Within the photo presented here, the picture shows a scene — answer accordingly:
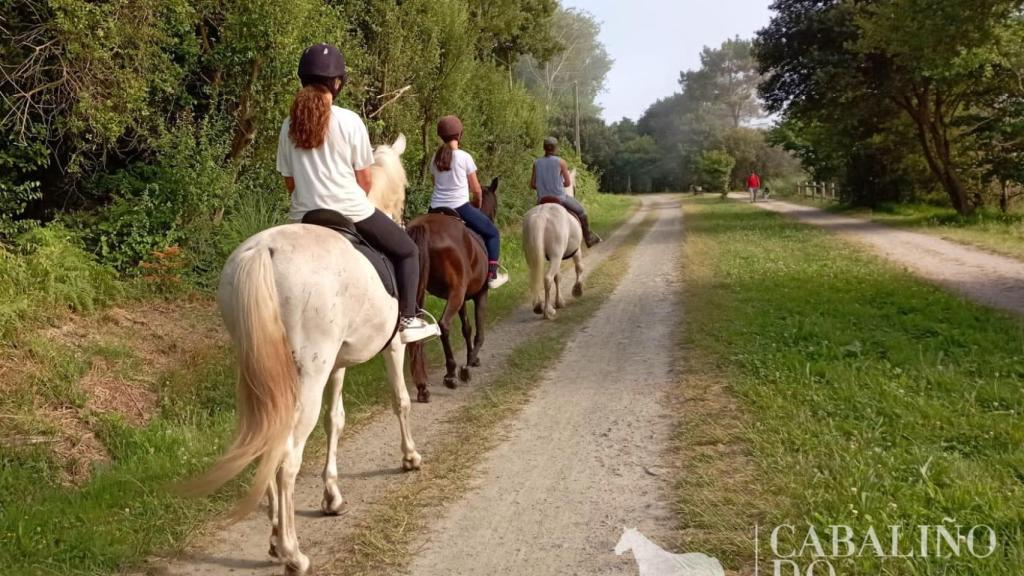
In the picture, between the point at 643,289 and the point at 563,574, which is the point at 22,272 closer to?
the point at 563,574

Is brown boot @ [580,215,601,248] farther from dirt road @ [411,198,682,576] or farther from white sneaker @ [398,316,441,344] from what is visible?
white sneaker @ [398,316,441,344]

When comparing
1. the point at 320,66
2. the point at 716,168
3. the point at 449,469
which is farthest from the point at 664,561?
the point at 716,168

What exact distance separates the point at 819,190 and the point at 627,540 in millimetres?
44819

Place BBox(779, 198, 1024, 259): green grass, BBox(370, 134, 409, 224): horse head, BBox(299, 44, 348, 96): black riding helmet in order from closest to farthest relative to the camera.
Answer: BBox(299, 44, 348, 96): black riding helmet, BBox(370, 134, 409, 224): horse head, BBox(779, 198, 1024, 259): green grass

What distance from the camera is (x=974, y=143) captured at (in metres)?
22.1

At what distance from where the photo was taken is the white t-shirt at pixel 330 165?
4227 millimetres

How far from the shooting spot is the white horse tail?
1063 cm

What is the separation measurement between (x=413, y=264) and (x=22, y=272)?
15.1ft

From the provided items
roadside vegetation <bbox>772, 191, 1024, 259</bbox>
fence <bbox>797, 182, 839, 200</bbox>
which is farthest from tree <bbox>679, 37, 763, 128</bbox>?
roadside vegetation <bbox>772, 191, 1024, 259</bbox>

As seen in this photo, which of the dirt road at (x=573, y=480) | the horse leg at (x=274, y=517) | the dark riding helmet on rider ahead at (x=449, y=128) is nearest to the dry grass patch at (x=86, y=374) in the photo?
the horse leg at (x=274, y=517)

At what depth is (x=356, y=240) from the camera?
445cm

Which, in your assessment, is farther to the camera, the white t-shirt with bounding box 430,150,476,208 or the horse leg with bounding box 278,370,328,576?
the white t-shirt with bounding box 430,150,476,208

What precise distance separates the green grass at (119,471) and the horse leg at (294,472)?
78 centimetres

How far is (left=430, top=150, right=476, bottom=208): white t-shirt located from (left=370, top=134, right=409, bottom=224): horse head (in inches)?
91.0
